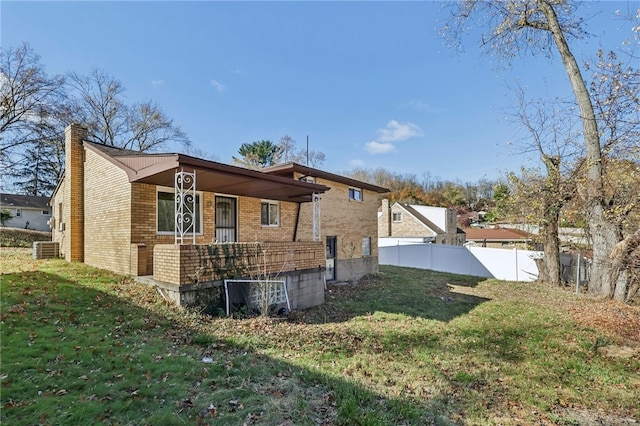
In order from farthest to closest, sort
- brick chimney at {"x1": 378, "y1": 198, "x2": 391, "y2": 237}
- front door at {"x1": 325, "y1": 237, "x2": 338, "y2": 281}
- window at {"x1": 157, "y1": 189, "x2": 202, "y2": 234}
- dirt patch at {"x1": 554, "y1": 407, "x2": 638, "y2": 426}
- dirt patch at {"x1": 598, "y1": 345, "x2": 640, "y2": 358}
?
1. brick chimney at {"x1": 378, "y1": 198, "x2": 391, "y2": 237}
2. front door at {"x1": 325, "y1": 237, "x2": 338, "y2": 281}
3. window at {"x1": 157, "y1": 189, "x2": 202, "y2": 234}
4. dirt patch at {"x1": 598, "y1": 345, "x2": 640, "y2": 358}
5. dirt patch at {"x1": 554, "y1": 407, "x2": 638, "y2": 426}

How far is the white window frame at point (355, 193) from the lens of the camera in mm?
16458

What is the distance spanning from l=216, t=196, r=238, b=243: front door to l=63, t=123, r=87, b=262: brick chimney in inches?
191

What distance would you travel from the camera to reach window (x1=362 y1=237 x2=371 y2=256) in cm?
1734

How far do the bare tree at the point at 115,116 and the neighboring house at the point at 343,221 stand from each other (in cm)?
2182

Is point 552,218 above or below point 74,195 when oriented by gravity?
below

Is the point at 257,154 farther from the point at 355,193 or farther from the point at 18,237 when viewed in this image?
the point at 18,237

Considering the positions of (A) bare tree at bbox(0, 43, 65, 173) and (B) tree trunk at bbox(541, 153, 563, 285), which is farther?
(A) bare tree at bbox(0, 43, 65, 173)

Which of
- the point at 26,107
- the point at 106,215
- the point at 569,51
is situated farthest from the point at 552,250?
the point at 26,107

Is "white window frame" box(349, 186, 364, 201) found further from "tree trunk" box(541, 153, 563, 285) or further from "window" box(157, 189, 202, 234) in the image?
"window" box(157, 189, 202, 234)

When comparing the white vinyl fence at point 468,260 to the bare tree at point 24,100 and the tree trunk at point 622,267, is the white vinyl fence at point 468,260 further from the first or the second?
the bare tree at point 24,100

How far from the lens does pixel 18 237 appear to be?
762 inches

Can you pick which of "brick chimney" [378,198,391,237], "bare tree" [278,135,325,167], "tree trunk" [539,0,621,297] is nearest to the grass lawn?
"tree trunk" [539,0,621,297]

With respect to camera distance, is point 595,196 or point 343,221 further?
point 343,221

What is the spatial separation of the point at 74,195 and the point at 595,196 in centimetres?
1786
